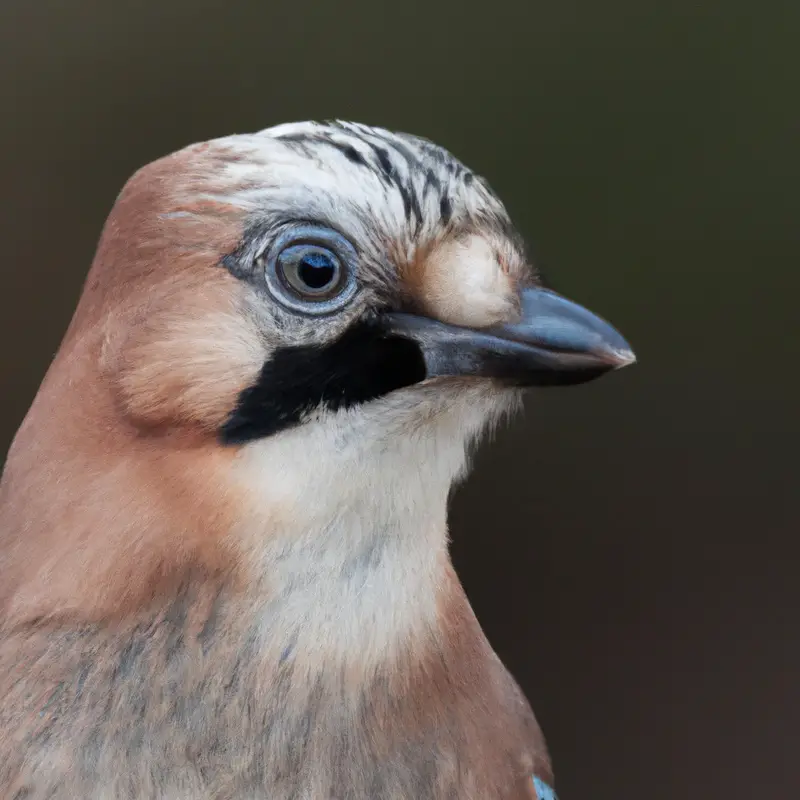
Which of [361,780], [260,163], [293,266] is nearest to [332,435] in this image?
[293,266]

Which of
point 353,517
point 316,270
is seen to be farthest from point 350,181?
point 353,517

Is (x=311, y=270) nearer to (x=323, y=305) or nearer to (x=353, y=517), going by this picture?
(x=323, y=305)

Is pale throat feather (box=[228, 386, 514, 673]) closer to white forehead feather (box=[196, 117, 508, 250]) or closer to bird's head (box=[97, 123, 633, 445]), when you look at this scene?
bird's head (box=[97, 123, 633, 445])

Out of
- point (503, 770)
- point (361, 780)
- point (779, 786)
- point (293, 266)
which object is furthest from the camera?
point (779, 786)

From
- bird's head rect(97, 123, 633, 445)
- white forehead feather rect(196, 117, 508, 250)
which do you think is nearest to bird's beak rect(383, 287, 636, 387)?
bird's head rect(97, 123, 633, 445)

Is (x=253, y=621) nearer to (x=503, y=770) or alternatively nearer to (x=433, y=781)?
(x=433, y=781)

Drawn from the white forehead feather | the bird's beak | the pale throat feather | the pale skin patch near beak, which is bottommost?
the pale throat feather

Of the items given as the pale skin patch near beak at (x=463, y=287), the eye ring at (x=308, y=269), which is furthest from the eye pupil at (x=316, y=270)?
the pale skin patch near beak at (x=463, y=287)

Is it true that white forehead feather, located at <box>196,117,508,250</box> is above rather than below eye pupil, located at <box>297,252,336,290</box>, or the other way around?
above
